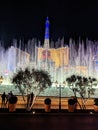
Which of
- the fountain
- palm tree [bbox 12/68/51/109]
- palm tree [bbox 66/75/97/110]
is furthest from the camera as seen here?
the fountain

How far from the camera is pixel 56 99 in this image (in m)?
28.2

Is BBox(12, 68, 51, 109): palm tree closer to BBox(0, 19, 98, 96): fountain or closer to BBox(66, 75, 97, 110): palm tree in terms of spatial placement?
BBox(66, 75, 97, 110): palm tree

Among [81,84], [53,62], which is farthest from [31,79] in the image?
[53,62]

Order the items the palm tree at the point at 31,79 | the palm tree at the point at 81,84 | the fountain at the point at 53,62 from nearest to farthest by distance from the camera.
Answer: the palm tree at the point at 31,79 < the palm tree at the point at 81,84 < the fountain at the point at 53,62

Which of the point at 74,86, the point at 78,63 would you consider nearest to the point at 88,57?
the point at 78,63

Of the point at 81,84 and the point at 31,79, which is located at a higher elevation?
the point at 31,79

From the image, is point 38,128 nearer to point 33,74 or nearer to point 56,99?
point 33,74

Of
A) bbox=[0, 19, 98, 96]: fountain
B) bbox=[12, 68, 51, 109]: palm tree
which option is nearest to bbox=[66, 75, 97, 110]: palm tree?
bbox=[12, 68, 51, 109]: palm tree

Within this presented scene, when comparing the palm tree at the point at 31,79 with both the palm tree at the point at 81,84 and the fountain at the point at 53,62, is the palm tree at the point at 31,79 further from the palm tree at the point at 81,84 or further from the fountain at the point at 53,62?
the fountain at the point at 53,62

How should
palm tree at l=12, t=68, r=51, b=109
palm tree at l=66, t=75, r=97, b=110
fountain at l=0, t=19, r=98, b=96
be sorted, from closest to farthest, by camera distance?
palm tree at l=12, t=68, r=51, b=109 < palm tree at l=66, t=75, r=97, b=110 < fountain at l=0, t=19, r=98, b=96

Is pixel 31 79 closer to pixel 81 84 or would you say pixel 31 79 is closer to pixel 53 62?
pixel 81 84

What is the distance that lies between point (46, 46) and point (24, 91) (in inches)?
1536

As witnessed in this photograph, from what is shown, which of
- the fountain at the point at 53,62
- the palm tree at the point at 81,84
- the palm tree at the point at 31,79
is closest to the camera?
the palm tree at the point at 31,79

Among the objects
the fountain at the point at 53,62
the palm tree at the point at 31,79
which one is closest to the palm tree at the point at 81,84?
the palm tree at the point at 31,79
